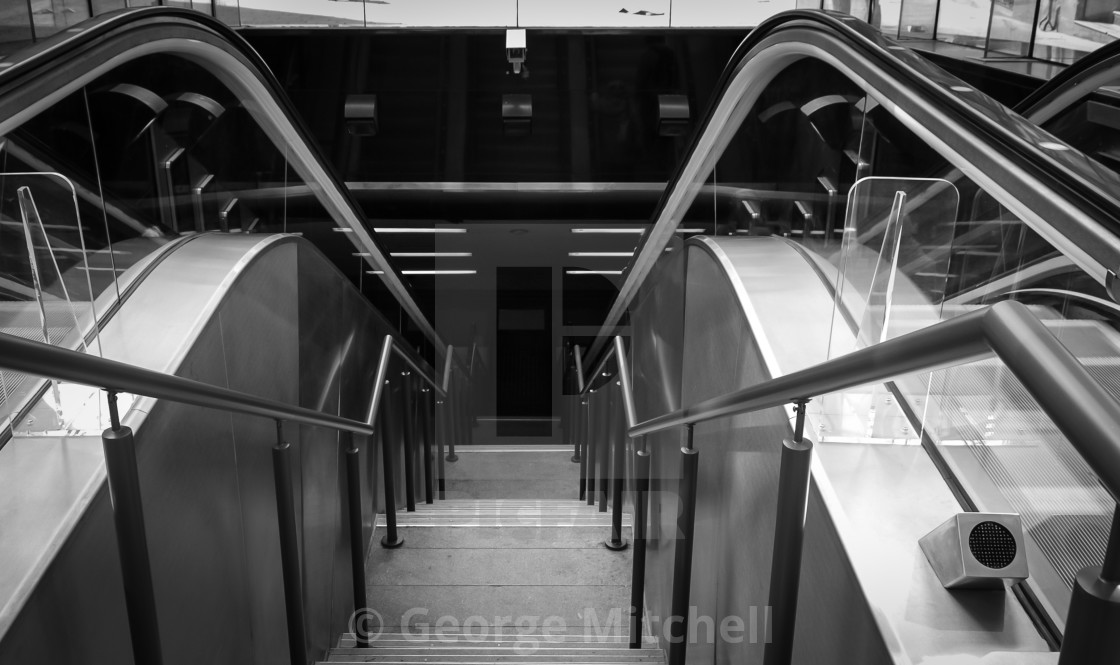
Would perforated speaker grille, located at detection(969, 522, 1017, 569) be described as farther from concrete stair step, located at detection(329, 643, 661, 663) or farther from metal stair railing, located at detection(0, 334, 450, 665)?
concrete stair step, located at detection(329, 643, 661, 663)

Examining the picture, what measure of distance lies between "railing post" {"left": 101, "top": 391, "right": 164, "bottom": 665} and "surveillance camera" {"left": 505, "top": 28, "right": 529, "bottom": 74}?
760 cm

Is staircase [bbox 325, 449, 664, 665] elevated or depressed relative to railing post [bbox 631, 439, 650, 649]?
depressed

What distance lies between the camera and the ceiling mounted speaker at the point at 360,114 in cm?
909

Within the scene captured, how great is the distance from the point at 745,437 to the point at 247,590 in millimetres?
1425

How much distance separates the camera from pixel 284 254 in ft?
9.61

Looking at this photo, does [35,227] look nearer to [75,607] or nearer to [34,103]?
[34,103]

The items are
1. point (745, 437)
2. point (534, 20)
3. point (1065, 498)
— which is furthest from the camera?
point (534, 20)

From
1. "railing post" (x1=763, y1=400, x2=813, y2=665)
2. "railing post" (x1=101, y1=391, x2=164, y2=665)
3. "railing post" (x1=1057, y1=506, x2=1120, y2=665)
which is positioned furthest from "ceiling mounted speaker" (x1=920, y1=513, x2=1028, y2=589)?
"railing post" (x1=101, y1=391, x2=164, y2=665)

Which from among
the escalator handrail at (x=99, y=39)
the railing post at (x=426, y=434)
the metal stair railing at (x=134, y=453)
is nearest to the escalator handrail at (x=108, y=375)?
the metal stair railing at (x=134, y=453)

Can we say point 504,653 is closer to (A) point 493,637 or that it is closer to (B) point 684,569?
(A) point 493,637

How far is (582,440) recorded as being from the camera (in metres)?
6.66

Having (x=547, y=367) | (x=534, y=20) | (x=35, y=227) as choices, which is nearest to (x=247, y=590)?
(x=35, y=227)

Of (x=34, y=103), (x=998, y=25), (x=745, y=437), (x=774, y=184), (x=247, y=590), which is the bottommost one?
(x=247, y=590)

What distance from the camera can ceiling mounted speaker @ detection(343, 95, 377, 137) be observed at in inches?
358
